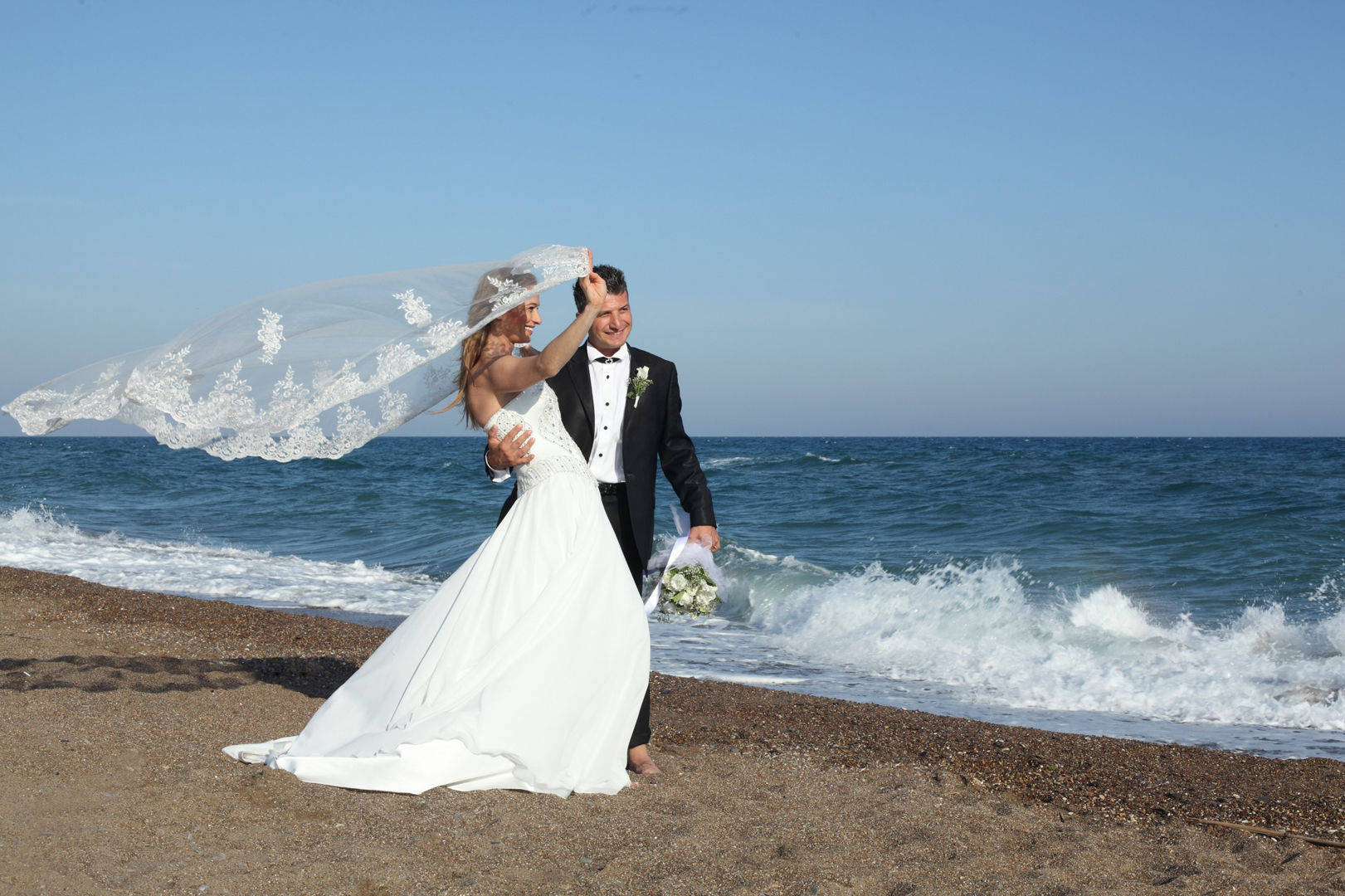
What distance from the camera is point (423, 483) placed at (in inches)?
1163

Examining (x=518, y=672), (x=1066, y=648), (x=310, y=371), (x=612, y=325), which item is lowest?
(x=1066, y=648)

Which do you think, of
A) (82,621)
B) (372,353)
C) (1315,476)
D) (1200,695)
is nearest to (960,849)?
(372,353)

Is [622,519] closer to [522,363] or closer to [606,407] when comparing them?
[606,407]

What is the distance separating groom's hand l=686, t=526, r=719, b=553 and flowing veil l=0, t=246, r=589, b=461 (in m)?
1.29

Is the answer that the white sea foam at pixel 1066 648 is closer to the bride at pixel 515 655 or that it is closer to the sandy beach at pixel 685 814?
the sandy beach at pixel 685 814

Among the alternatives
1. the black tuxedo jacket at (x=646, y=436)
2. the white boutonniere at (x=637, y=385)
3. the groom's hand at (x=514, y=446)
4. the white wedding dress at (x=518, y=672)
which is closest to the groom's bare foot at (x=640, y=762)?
the white wedding dress at (x=518, y=672)

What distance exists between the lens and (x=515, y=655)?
3.90 metres

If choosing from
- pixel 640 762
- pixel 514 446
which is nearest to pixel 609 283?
pixel 514 446

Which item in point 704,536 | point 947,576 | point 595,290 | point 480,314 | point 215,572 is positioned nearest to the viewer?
point 595,290

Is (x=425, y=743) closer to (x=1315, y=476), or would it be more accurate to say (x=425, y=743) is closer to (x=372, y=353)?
(x=372, y=353)

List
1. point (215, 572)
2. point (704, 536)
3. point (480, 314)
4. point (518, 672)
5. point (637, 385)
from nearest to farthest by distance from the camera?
point (518, 672), point (480, 314), point (637, 385), point (704, 536), point (215, 572)

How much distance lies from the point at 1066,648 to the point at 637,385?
5.98 metres

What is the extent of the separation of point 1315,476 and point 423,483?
25.5 metres

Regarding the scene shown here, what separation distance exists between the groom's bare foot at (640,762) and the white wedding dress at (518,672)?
0.34 m
